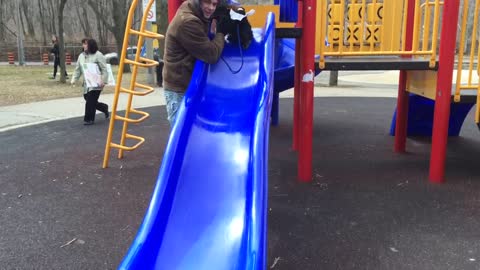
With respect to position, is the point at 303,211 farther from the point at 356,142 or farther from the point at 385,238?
the point at 356,142

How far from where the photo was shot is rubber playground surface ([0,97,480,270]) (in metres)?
3.43

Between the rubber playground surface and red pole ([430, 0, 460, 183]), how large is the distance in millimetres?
308

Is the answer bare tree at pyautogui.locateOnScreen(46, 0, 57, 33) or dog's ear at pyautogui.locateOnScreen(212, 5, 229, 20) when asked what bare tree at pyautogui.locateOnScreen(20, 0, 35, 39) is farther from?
dog's ear at pyautogui.locateOnScreen(212, 5, 229, 20)

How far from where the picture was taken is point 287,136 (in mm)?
8031

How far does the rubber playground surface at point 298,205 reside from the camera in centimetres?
343

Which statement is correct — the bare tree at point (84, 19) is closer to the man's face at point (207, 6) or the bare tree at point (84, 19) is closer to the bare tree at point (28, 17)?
the bare tree at point (28, 17)

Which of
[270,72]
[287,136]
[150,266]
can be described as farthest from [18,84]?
[150,266]

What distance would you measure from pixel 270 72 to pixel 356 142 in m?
3.40

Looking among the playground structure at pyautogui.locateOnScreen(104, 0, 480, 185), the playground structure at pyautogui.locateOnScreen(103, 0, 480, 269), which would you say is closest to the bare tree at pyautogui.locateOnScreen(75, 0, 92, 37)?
the playground structure at pyautogui.locateOnScreen(103, 0, 480, 269)

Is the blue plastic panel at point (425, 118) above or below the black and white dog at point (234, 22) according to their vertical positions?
below

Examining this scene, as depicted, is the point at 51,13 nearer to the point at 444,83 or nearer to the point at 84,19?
the point at 84,19

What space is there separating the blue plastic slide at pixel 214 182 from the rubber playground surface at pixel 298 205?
674 mm

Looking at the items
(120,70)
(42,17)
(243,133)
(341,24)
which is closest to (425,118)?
(341,24)

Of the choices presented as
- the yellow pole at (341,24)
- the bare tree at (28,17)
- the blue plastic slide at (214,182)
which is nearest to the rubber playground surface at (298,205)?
the blue plastic slide at (214,182)
